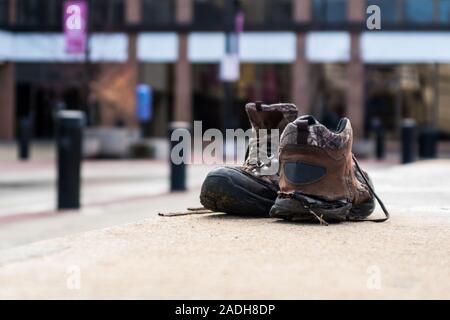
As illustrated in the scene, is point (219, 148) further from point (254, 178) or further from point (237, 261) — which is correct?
point (237, 261)

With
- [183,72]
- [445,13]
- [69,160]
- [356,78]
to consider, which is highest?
[445,13]

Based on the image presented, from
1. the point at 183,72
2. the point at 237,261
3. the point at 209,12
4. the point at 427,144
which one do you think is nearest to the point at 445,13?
the point at 209,12

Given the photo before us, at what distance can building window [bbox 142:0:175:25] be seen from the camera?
3706 cm

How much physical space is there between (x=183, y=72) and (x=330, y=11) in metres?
6.92

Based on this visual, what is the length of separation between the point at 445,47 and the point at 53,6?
17.5m

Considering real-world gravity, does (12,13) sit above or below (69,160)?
above

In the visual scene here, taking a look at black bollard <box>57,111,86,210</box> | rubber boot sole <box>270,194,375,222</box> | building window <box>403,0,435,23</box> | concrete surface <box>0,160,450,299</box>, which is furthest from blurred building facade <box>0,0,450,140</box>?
concrete surface <box>0,160,450,299</box>

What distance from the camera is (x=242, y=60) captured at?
35.9 m

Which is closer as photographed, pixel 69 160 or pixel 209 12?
pixel 69 160

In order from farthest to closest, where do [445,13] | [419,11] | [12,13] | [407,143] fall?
[12,13]
[419,11]
[445,13]
[407,143]

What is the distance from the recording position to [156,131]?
3781 cm

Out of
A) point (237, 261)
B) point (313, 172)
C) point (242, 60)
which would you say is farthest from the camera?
point (242, 60)

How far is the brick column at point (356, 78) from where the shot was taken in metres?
34.7

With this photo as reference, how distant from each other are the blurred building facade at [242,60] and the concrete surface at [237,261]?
27788mm
